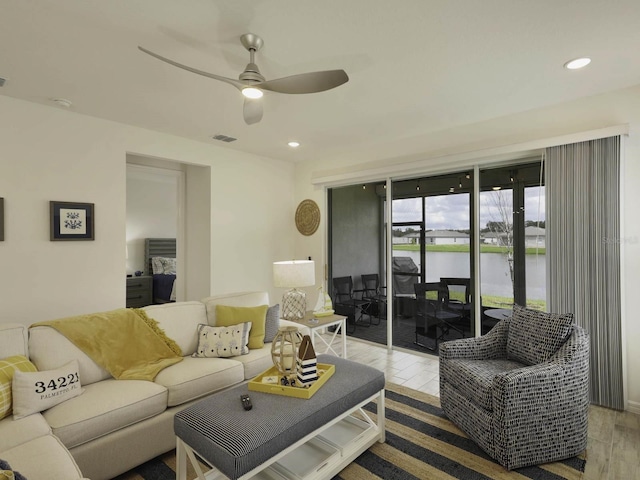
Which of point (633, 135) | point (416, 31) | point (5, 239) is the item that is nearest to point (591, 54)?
point (633, 135)

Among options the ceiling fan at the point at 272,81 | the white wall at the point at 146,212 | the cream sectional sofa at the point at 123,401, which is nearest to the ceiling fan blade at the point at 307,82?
the ceiling fan at the point at 272,81

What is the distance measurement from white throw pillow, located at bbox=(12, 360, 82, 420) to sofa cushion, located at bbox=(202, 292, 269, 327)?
43.1 inches

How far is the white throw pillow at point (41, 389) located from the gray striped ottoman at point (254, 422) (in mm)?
730

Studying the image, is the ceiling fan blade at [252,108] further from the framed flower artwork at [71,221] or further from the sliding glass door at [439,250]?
the sliding glass door at [439,250]

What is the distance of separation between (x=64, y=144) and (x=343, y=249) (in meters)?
3.38

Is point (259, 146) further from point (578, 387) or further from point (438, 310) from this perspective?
point (578, 387)

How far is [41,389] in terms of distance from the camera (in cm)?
189

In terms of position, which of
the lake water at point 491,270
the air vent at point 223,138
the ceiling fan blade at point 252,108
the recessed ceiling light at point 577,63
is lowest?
the lake water at point 491,270

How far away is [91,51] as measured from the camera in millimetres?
2203

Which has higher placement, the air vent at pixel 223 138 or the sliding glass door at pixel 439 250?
the air vent at pixel 223 138

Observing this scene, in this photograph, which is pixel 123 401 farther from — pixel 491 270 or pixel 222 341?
pixel 491 270

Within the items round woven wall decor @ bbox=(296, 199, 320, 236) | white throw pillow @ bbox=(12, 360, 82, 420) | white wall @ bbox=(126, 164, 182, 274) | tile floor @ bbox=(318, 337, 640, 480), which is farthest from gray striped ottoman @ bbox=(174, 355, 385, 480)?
white wall @ bbox=(126, 164, 182, 274)

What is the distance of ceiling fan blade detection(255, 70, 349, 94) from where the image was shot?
186 centimetres

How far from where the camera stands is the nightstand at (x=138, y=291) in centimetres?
551
